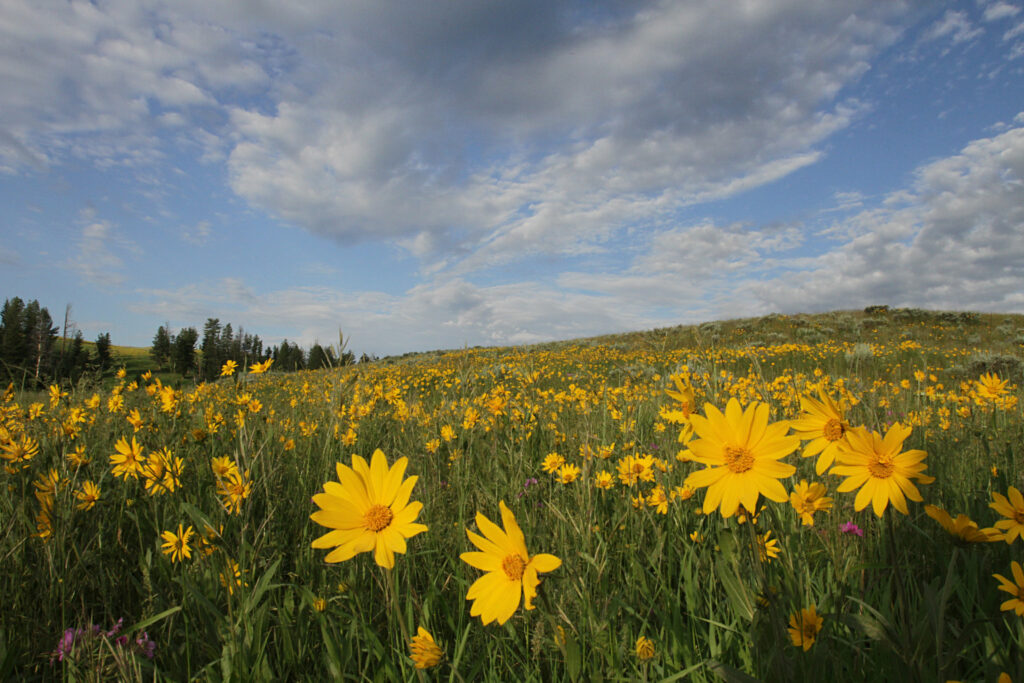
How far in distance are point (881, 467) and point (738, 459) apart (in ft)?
1.13

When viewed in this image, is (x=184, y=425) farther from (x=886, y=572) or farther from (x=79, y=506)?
(x=886, y=572)

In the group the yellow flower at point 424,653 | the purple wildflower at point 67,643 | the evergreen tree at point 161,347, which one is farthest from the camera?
the evergreen tree at point 161,347

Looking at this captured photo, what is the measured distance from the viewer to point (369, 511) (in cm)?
100

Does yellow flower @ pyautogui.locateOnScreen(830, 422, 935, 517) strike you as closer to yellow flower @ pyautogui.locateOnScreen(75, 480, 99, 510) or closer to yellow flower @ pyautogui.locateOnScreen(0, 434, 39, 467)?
yellow flower @ pyautogui.locateOnScreen(75, 480, 99, 510)

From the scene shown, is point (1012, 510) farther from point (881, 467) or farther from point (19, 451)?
point (19, 451)

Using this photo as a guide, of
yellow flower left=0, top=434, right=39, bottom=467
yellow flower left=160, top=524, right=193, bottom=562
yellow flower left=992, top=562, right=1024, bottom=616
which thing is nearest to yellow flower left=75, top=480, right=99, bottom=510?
yellow flower left=0, top=434, right=39, bottom=467

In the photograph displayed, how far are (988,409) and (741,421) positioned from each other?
4.97 meters

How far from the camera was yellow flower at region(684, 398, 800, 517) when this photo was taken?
2.99 ft

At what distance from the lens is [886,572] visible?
5.74ft

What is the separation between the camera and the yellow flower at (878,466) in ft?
3.20

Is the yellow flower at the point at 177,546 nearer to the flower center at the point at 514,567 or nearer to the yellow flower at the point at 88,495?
the yellow flower at the point at 88,495

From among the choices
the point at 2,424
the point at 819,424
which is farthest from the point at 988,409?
the point at 2,424

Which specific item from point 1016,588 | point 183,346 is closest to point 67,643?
point 1016,588

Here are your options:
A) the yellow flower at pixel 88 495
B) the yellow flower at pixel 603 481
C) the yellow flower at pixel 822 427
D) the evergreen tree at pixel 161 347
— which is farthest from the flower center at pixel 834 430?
the evergreen tree at pixel 161 347
